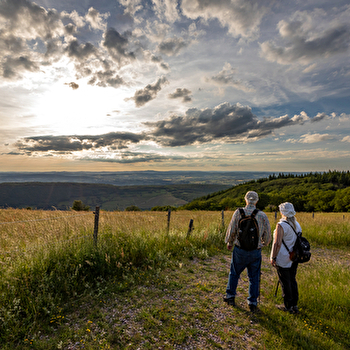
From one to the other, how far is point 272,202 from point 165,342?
270 ft

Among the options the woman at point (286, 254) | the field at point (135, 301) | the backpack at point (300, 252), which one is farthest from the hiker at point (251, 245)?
the field at point (135, 301)

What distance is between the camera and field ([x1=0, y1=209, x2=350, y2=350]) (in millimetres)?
3407

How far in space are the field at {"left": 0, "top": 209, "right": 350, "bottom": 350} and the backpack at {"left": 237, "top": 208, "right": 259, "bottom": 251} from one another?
1.51 meters

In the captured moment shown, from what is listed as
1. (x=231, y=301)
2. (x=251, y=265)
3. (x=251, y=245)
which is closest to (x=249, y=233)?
(x=251, y=245)

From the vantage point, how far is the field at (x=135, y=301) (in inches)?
134

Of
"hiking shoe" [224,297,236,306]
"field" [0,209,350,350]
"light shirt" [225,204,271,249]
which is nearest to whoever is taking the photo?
"field" [0,209,350,350]

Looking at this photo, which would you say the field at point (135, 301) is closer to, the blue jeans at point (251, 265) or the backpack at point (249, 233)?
the blue jeans at point (251, 265)

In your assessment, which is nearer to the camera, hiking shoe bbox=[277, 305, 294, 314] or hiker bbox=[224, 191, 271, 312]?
hiker bbox=[224, 191, 271, 312]

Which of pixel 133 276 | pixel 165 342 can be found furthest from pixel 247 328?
pixel 133 276

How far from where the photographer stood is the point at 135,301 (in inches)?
176

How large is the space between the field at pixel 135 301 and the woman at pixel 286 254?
342 mm

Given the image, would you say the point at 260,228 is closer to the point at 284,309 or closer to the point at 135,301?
the point at 284,309

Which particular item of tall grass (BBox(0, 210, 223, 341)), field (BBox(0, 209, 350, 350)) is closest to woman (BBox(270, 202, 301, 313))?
field (BBox(0, 209, 350, 350))

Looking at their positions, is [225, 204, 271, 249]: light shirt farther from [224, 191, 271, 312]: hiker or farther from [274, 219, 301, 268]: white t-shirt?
[274, 219, 301, 268]: white t-shirt
